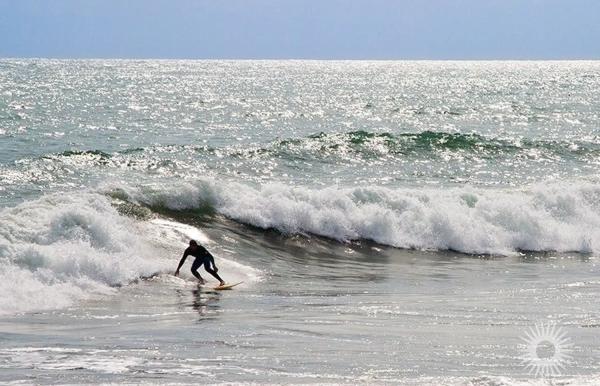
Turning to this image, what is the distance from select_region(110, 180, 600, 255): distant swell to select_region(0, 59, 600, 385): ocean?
0.07 metres

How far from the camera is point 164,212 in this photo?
27297mm

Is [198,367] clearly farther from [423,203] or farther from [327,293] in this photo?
[423,203]

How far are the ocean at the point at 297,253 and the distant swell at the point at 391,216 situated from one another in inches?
2.8

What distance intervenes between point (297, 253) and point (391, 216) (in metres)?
4.46

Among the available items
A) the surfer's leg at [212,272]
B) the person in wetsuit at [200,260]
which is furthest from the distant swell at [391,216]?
the surfer's leg at [212,272]

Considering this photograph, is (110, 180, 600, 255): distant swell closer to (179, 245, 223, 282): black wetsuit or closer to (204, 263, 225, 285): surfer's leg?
(179, 245, 223, 282): black wetsuit

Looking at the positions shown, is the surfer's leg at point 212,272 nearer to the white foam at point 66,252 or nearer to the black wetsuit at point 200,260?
the black wetsuit at point 200,260

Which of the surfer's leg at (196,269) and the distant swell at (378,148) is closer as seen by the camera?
the surfer's leg at (196,269)

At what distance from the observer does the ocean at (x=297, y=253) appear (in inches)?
498

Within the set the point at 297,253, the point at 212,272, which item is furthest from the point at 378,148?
the point at 212,272

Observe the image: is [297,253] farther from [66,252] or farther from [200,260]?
[66,252]

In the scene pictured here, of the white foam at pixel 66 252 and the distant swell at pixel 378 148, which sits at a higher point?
the distant swell at pixel 378 148

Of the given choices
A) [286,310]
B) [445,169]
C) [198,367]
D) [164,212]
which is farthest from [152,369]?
[445,169]

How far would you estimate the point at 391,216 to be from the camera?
29094mm
